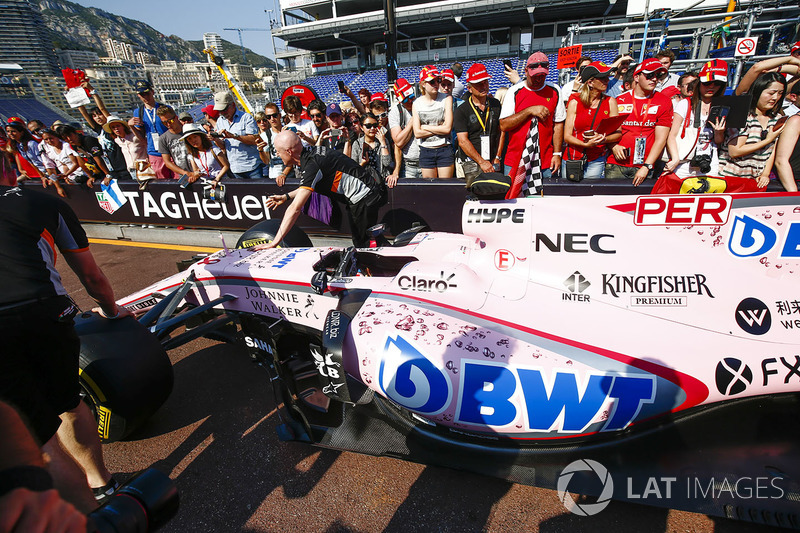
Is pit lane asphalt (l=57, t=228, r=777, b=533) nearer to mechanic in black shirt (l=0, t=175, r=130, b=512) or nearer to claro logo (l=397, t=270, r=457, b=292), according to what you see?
mechanic in black shirt (l=0, t=175, r=130, b=512)

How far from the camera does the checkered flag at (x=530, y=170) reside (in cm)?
312

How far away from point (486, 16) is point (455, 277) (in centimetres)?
3995

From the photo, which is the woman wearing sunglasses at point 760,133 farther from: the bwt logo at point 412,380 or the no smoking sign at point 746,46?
the no smoking sign at point 746,46

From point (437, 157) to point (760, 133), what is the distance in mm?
3155

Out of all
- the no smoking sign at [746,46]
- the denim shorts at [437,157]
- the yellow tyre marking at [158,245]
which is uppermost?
the no smoking sign at [746,46]

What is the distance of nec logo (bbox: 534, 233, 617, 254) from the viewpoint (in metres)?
2.25

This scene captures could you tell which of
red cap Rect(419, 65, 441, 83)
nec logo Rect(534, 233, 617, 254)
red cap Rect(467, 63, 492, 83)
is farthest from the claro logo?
red cap Rect(419, 65, 441, 83)

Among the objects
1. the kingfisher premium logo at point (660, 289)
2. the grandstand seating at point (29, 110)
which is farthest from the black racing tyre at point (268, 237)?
the grandstand seating at point (29, 110)

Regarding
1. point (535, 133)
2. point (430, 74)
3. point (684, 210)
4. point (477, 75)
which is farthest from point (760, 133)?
point (430, 74)

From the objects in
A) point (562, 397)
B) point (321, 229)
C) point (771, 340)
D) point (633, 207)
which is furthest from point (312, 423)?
point (321, 229)

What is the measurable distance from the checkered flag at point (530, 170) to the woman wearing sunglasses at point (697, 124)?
192 cm

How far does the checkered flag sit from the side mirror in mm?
1610

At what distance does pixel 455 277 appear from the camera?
2.38m

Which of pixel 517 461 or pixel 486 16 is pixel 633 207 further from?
pixel 486 16
